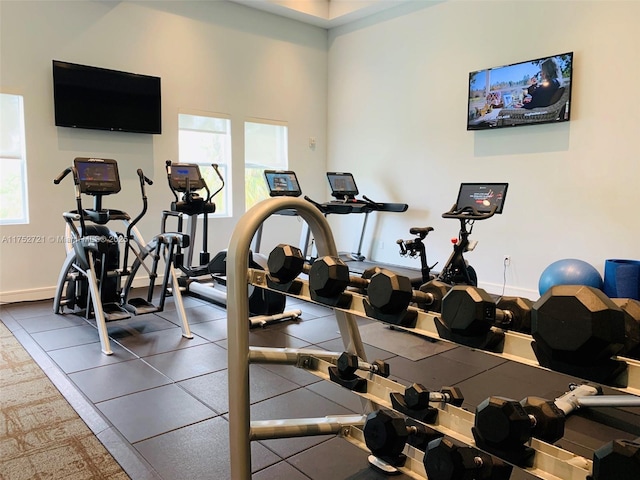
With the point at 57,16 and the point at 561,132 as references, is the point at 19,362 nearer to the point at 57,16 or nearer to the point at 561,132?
the point at 57,16

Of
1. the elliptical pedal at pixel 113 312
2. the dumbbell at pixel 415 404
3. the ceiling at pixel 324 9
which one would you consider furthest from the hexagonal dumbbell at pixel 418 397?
the ceiling at pixel 324 9

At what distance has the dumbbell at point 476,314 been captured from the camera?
41.7 inches

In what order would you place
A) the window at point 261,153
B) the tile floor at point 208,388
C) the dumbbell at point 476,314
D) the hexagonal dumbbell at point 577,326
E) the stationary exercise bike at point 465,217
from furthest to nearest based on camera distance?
1. the window at point 261,153
2. the stationary exercise bike at point 465,217
3. the tile floor at point 208,388
4. the dumbbell at point 476,314
5. the hexagonal dumbbell at point 577,326

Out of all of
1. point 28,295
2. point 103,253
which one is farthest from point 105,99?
point 103,253

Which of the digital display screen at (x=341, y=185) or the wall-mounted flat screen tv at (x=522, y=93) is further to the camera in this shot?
the digital display screen at (x=341, y=185)

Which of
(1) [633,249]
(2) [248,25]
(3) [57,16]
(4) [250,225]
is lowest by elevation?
(1) [633,249]

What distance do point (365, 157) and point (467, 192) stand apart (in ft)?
10.3

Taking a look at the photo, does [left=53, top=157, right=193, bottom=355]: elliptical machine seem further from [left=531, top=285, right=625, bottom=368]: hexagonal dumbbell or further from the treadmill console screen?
[left=531, top=285, right=625, bottom=368]: hexagonal dumbbell

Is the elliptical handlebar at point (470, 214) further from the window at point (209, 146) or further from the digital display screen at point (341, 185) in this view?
the window at point (209, 146)

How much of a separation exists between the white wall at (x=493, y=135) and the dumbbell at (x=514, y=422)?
442 cm

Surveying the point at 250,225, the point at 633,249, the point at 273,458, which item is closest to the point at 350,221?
the point at 633,249

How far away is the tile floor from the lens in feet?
7.47

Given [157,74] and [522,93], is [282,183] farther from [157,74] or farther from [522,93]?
[522,93]

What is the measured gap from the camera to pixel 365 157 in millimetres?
7477
